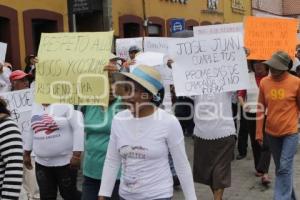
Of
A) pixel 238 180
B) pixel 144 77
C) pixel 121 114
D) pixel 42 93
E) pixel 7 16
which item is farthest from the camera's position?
pixel 7 16

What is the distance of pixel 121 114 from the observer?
379cm

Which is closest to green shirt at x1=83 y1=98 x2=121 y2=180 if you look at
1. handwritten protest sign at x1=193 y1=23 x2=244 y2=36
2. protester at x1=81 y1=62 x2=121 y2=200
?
protester at x1=81 y1=62 x2=121 y2=200

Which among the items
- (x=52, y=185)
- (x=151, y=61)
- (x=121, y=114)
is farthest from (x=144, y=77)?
(x=151, y=61)

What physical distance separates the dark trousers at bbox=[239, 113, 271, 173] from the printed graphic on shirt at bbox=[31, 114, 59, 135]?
234cm

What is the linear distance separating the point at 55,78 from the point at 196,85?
5.03 ft

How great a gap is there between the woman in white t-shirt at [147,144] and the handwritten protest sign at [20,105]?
255cm

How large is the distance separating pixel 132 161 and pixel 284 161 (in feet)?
8.53

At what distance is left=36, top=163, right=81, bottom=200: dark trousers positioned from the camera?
208 inches

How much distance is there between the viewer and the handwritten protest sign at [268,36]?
7.30 m

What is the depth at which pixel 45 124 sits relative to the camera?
522 centimetres

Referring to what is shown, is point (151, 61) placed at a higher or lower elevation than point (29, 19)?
lower

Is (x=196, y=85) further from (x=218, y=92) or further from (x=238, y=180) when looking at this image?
(x=238, y=180)

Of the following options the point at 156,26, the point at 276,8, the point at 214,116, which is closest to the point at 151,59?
the point at 214,116

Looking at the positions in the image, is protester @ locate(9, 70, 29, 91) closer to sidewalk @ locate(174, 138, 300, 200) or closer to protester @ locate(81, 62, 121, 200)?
protester @ locate(81, 62, 121, 200)
